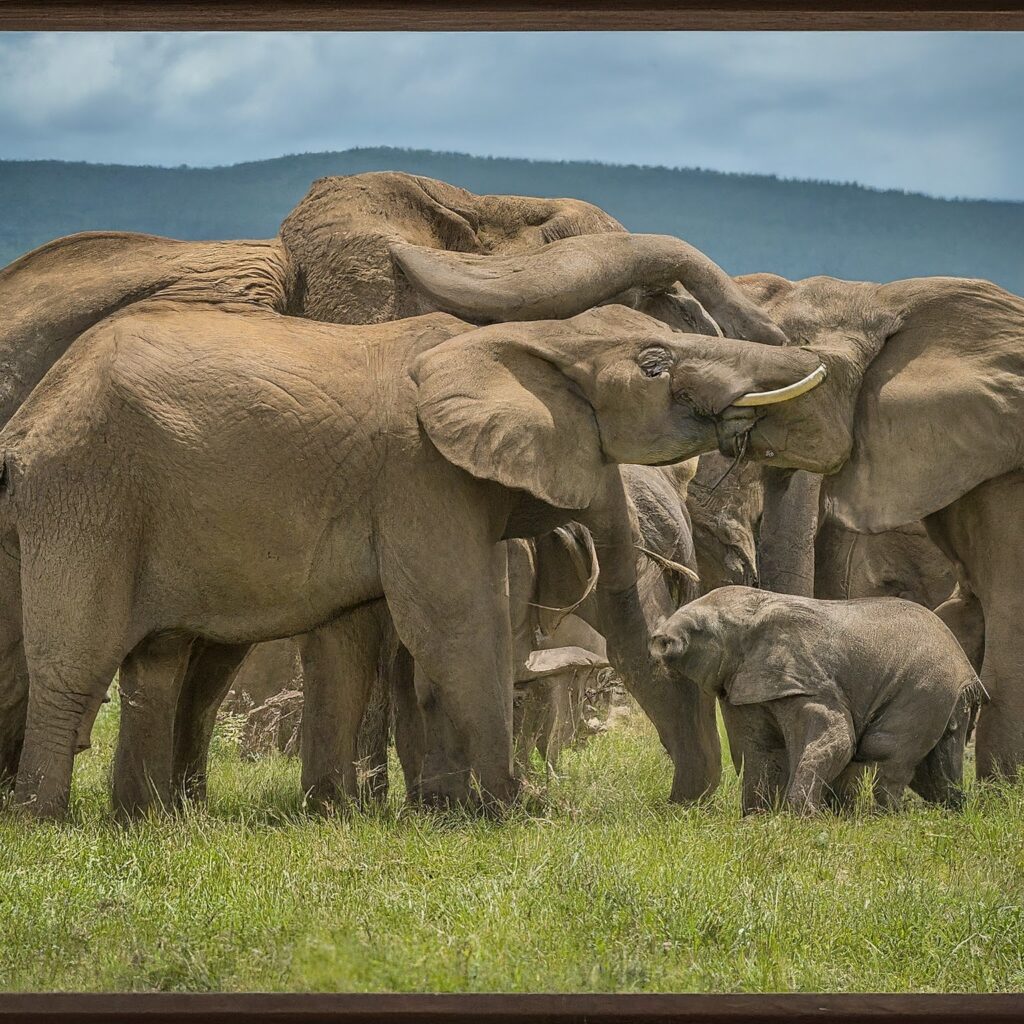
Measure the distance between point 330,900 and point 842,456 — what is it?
2.99 metres

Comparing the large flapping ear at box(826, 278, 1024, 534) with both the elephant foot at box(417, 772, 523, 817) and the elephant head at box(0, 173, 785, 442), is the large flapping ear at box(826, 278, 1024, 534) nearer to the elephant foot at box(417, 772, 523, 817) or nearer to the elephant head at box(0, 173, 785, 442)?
the elephant head at box(0, 173, 785, 442)

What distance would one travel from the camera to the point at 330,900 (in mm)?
5473

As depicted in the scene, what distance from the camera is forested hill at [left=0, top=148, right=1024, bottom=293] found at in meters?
6.88

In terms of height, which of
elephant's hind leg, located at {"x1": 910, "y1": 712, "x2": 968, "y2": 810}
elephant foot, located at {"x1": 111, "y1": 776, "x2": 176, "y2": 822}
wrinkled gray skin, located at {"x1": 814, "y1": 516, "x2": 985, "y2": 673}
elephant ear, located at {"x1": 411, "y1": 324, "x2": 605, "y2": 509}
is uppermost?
elephant ear, located at {"x1": 411, "y1": 324, "x2": 605, "y2": 509}

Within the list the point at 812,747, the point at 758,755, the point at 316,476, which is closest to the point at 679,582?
the point at 758,755

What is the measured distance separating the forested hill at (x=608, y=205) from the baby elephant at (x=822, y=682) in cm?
143

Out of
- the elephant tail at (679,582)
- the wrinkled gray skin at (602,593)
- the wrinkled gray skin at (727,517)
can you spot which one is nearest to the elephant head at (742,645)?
the wrinkled gray skin at (602,593)

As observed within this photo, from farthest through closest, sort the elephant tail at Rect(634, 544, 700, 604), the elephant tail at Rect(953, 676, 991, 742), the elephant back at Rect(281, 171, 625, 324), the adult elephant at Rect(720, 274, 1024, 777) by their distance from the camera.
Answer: the elephant tail at Rect(634, 544, 700, 604) < the adult elephant at Rect(720, 274, 1024, 777) < the elephant back at Rect(281, 171, 625, 324) < the elephant tail at Rect(953, 676, 991, 742)

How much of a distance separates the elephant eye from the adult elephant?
61.2 inches

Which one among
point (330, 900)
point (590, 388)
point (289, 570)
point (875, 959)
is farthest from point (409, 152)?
point (875, 959)

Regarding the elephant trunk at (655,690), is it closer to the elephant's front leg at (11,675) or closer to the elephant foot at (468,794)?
the elephant foot at (468,794)

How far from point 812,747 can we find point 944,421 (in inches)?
78.9

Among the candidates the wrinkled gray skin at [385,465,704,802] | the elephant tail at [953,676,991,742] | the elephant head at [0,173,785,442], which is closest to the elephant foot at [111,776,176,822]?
the wrinkled gray skin at [385,465,704,802]

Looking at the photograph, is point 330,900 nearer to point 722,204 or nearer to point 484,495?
point 484,495
